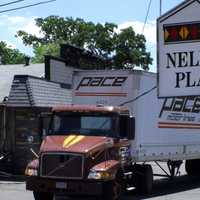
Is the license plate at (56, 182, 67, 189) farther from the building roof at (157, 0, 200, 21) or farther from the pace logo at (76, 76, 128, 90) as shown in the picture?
the building roof at (157, 0, 200, 21)

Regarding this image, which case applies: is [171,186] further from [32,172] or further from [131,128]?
[32,172]

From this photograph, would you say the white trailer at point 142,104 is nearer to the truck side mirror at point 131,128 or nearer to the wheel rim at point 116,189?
the truck side mirror at point 131,128

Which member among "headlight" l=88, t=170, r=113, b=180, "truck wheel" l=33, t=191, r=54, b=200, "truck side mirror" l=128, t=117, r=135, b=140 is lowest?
"truck wheel" l=33, t=191, r=54, b=200

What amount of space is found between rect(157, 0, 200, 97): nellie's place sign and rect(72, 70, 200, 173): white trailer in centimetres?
1154

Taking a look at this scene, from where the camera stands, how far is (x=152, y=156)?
16.1 meters

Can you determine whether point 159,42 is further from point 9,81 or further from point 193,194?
point 9,81

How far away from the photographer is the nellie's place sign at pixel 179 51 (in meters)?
3.02

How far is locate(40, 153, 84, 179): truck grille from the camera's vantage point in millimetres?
12977

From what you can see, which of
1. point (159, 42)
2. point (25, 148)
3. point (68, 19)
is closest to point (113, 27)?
point (68, 19)

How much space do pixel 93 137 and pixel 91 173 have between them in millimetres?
1050

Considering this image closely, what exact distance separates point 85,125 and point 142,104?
7.43ft

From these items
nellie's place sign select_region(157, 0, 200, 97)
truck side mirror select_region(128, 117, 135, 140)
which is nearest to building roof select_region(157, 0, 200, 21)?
nellie's place sign select_region(157, 0, 200, 97)

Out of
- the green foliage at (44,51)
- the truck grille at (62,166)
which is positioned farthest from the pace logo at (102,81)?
the green foliage at (44,51)

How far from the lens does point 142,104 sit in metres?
15.6
